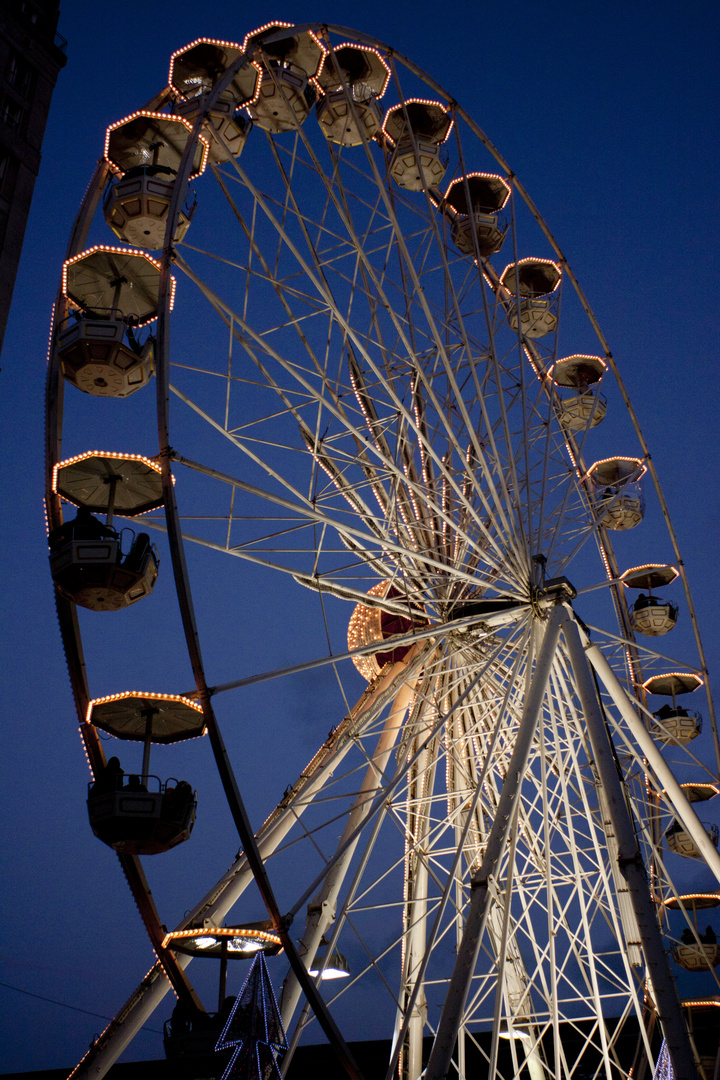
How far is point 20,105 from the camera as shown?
82.4 ft

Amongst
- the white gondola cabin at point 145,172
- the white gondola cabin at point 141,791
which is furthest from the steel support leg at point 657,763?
the white gondola cabin at point 145,172

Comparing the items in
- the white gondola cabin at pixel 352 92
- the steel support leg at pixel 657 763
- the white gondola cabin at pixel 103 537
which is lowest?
the steel support leg at pixel 657 763

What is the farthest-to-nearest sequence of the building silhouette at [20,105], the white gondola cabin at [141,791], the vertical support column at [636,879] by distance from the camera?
the building silhouette at [20,105], the white gondola cabin at [141,791], the vertical support column at [636,879]

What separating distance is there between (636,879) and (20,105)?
23472 millimetres

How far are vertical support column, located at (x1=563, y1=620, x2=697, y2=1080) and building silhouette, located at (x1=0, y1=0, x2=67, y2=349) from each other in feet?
52.1

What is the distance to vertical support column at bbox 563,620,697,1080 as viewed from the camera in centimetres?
950

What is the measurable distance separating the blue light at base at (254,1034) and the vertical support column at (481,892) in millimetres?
1791

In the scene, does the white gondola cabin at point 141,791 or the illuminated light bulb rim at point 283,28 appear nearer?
the white gondola cabin at point 141,791

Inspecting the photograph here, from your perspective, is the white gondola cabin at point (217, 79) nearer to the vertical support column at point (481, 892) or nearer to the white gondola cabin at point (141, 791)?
the white gondola cabin at point (141, 791)

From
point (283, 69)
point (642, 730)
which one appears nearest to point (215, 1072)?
point (642, 730)

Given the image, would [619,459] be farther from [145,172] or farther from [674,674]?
[145,172]

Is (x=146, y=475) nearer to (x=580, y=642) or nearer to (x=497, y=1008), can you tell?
(x=580, y=642)

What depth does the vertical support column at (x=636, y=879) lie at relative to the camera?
31.2 feet

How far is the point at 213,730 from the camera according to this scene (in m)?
10.8
